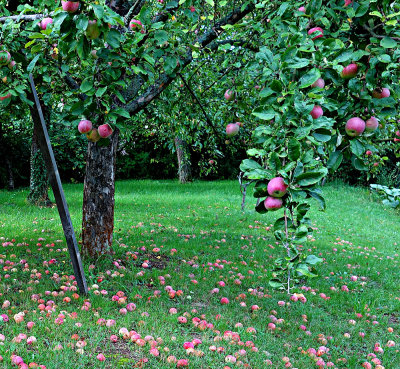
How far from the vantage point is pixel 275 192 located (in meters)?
1.29

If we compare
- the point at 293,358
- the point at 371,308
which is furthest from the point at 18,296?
the point at 371,308

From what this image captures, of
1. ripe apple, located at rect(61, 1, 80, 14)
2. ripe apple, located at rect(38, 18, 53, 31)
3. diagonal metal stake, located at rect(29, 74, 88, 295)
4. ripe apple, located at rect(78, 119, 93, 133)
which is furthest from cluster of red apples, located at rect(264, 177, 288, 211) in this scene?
diagonal metal stake, located at rect(29, 74, 88, 295)

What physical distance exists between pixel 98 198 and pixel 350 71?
A: 10.2 feet

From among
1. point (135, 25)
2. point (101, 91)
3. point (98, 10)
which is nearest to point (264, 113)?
point (98, 10)

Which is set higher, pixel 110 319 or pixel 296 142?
pixel 296 142

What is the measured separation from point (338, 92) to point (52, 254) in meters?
3.69

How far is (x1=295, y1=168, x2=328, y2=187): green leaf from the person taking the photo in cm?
125

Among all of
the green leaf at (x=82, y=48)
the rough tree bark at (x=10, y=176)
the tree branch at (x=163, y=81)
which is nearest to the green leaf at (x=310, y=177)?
the green leaf at (x=82, y=48)

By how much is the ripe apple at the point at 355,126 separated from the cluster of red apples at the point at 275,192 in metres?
0.45

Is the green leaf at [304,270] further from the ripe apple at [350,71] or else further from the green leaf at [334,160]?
the ripe apple at [350,71]

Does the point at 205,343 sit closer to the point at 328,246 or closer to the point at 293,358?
the point at 293,358

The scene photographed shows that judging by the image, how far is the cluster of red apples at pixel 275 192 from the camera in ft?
4.18

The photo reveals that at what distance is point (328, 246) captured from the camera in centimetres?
630

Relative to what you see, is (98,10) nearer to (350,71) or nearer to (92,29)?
(92,29)
